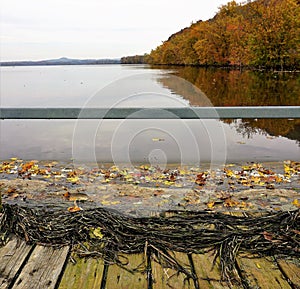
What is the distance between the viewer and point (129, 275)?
2123 millimetres

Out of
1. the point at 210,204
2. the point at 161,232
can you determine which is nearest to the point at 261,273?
the point at 161,232

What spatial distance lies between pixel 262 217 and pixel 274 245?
45 centimetres

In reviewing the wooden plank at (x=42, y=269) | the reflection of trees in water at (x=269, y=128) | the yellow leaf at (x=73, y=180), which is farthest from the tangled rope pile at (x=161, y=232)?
the reflection of trees in water at (x=269, y=128)

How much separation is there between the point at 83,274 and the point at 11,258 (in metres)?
0.48

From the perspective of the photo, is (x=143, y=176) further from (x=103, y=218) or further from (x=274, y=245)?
(x=274, y=245)

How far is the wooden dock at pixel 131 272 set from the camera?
2025 millimetres

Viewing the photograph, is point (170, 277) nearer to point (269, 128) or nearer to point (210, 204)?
point (210, 204)

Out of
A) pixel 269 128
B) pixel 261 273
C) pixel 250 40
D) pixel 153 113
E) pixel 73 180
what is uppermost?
pixel 250 40

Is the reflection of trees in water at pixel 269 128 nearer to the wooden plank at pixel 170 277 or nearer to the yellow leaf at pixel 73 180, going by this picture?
the yellow leaf at pixel 73 180

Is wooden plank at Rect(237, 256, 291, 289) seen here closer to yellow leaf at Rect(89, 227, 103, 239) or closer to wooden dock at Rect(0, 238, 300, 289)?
wooden dock at Rect(0, 238, 300, 289)

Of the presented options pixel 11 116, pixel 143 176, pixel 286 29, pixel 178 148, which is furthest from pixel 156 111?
pixel 286 29

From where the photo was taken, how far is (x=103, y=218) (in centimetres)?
276

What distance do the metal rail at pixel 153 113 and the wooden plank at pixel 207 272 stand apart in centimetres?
122

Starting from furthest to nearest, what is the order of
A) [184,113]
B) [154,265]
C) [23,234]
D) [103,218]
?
[184,113] → [103,218] → [23,234] → [154,265]
